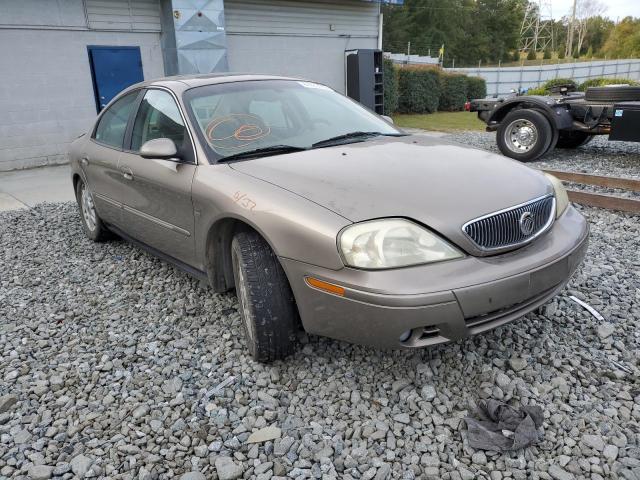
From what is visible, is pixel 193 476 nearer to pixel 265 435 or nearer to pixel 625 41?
pixel 265 435

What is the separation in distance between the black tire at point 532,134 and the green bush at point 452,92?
13.5m

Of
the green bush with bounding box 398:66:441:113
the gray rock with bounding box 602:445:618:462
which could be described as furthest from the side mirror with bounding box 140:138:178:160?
the green bush with bounding box 398:66:441:113

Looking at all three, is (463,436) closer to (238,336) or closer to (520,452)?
(520,452)

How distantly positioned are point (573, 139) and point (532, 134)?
1535 millimetres

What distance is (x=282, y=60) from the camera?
12961 millimetres

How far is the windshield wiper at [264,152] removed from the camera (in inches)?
122

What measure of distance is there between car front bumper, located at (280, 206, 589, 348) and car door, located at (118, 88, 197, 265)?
42.1 inches

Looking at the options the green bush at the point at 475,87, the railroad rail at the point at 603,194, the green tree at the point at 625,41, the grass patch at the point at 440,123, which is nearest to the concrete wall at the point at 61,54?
the grass patch at the point at 440,123

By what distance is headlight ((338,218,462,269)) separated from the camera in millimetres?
2287

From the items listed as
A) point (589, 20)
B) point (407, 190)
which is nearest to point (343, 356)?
point (407, 190)

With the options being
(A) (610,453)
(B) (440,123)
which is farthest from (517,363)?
(B) (440,123)

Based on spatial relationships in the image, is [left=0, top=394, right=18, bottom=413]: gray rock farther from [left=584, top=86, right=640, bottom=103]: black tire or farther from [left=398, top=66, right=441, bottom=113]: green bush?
[left=398, top=66, right=441, bottom=113]: green bush

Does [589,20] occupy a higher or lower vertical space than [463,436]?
higher

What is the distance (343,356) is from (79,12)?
9.78 metres
